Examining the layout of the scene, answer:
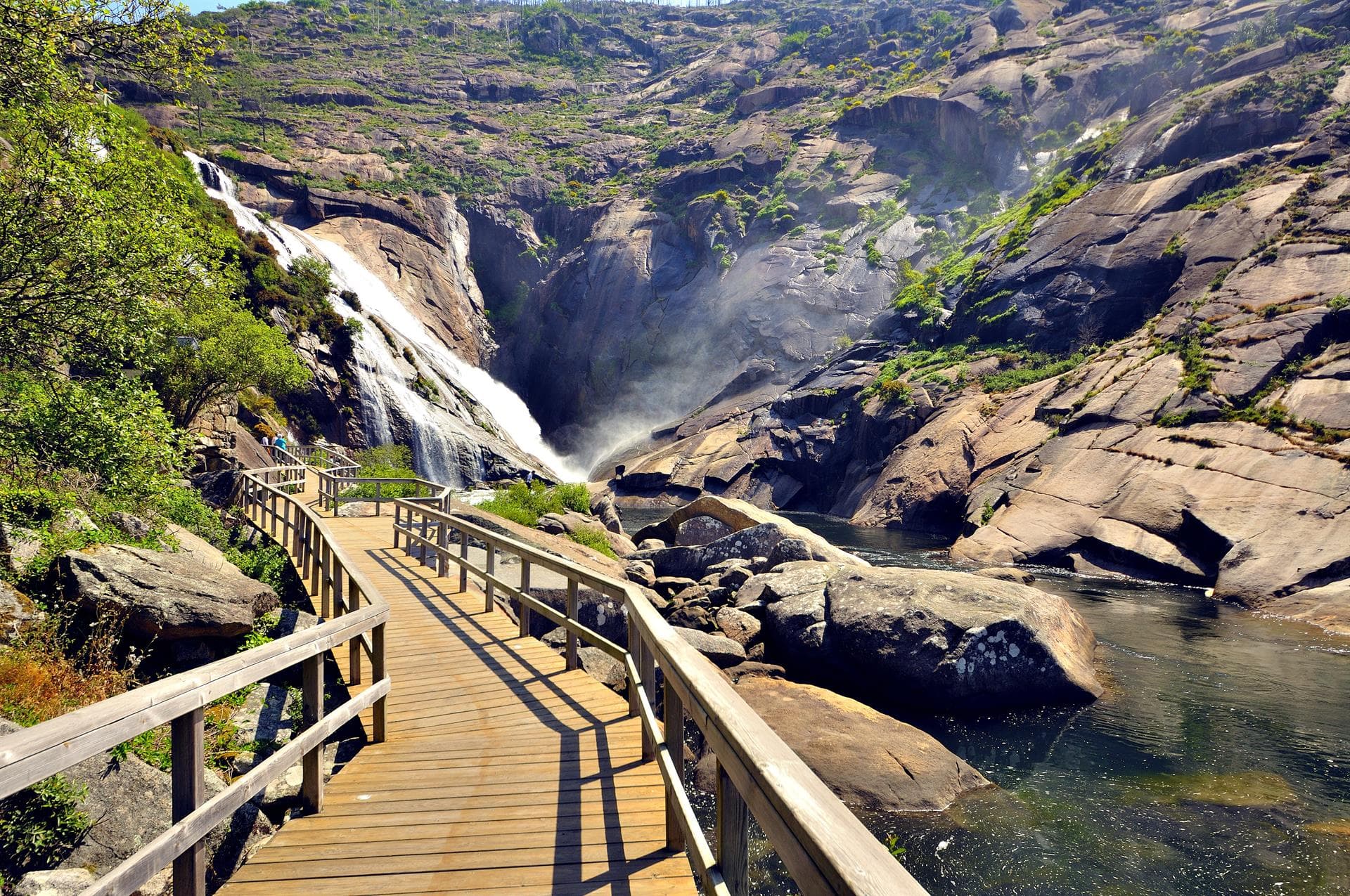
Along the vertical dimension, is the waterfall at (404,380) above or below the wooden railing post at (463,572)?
above

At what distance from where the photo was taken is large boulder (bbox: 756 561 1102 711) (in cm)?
1223

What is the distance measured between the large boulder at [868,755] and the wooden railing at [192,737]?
197 inches

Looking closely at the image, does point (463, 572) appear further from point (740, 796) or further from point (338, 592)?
point (740, 796)

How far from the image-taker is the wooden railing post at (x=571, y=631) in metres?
7.71

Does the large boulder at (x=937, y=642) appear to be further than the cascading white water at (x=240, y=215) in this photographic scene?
No

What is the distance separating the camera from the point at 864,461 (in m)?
46.3

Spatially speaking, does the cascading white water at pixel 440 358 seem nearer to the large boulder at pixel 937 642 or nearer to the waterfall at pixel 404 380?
the waterfall at pixel 404 380

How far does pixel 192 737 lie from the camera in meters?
3.43

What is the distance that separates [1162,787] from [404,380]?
149 ft

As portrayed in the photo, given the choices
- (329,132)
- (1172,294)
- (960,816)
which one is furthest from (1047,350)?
(329,132)

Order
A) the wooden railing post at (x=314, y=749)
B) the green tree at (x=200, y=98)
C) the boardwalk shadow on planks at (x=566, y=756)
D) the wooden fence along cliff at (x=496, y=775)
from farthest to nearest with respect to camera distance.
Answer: the green tree at (x=200, y=98)
the wooden railing post at (x=314, y=749)
the boardwalk shadow on planks at (x=566, y=756)
the wooden fence along cliff at (x=496, y=775)

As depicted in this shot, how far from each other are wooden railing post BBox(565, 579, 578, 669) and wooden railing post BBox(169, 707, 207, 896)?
4.24 m

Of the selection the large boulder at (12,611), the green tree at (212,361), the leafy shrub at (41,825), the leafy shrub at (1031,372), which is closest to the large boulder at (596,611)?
the large boulder at (12,611)

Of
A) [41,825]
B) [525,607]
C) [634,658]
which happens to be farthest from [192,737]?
[525,607]
